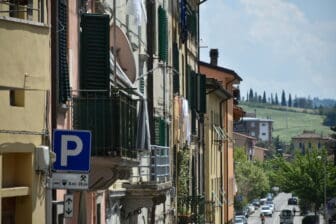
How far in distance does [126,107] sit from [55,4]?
209cm

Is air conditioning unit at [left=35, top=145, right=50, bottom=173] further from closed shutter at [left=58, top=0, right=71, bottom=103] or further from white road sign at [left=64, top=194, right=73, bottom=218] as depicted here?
closed shutter at [left=58, top=0, right=71, bottom=103]

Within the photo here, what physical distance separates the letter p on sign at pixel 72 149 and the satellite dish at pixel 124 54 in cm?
967

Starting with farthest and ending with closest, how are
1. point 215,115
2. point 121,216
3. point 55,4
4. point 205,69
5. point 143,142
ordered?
point 205,69
point 215,115
point 121,216
point 143,142
point 55,4

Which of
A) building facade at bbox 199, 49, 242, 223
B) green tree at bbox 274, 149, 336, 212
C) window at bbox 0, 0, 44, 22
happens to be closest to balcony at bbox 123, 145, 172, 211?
window at bbox 0, 0, 44, 22

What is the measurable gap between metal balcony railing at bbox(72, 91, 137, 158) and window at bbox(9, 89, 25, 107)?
3.60m

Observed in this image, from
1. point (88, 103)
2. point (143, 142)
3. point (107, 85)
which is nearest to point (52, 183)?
point (88, 103)

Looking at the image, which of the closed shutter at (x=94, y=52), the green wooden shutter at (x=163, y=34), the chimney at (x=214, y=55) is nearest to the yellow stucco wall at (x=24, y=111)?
the closed shutter at (x=94, y=52)

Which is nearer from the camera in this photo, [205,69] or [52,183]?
[52,183]

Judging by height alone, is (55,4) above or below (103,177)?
above

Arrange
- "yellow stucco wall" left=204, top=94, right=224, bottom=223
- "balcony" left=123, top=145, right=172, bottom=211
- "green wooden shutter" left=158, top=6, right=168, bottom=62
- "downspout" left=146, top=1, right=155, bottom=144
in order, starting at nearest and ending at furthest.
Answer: "balcony" left=123, top=145, right=172, bottom=211
"downspout" left=146, top=1, right=155, bottom=144
"green wooden shutter" left=158, top=6, right=168, bottom=62
"yellow stucco wall" left=204, top=94, right=224, bottom=223

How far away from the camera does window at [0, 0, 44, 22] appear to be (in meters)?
14.6

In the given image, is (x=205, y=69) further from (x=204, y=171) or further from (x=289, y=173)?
(x=289, y=173)

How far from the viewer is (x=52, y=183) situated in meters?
14.3

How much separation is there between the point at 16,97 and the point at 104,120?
3733mm
